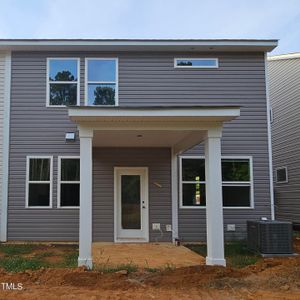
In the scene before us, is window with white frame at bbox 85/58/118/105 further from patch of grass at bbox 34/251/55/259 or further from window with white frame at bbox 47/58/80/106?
patch of grass at bbox 34/251/55/259

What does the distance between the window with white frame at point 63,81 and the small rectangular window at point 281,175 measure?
26.6 feet

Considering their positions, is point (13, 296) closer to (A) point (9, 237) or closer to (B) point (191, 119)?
(B) point (191, 119)

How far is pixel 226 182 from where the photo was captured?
36.8ft

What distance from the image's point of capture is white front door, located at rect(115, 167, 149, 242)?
36.7 feet

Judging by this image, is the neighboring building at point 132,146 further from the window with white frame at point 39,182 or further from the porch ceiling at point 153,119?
the porch ceiling at point 153,119

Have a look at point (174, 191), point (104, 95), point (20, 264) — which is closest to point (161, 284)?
point (20, 264)

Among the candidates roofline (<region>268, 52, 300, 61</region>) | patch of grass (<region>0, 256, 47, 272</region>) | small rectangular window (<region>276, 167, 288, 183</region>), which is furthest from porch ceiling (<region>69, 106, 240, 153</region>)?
roofline (<region>268, 52, 300, 61</region>)

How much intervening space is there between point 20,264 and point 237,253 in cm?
469

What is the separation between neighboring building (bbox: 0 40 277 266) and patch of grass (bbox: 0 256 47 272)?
282 centimetres

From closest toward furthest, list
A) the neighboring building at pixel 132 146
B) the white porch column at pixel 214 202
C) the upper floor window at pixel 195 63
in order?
the white porch column at pixel 214 202 → the neighboring building at pixel 132 146 → the upper floor window at pixel 195 63

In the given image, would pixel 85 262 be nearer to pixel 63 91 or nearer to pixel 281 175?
pixel 63 91

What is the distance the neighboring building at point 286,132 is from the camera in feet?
46.8

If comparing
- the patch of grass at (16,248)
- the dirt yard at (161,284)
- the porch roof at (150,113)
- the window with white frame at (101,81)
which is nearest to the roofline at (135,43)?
the window with white frame at (101,81)
